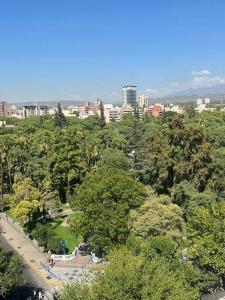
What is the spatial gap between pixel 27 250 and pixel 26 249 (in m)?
0.35

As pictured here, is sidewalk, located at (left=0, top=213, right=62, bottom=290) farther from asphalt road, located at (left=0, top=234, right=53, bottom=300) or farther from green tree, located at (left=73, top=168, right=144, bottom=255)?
green tree, located at (left=73, top=168, right=144, bottom=255)

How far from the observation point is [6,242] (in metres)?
44.5

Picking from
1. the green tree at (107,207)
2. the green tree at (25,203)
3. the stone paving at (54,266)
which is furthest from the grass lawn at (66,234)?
the green tree at (107,207)

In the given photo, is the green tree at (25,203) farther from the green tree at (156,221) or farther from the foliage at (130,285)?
the foliage at (130,285)

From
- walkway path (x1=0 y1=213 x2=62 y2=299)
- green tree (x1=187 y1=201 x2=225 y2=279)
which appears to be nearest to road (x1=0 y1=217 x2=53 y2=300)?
walkway path (x1=0 y1=213 x2=62 y2=299)

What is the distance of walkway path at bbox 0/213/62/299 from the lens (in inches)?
1336

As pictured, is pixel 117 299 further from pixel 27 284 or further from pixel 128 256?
pixel 27 284

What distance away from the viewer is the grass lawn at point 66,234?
42969 millimetres

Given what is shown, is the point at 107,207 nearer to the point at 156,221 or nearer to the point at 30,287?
the point at 156,221

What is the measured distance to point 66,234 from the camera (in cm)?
4606

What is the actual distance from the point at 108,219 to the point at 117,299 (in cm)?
1387

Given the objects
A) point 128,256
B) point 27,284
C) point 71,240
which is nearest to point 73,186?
point 71,240

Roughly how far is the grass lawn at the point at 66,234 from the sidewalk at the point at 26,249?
120 inches

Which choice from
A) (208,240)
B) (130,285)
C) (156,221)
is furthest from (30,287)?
(208,240)
